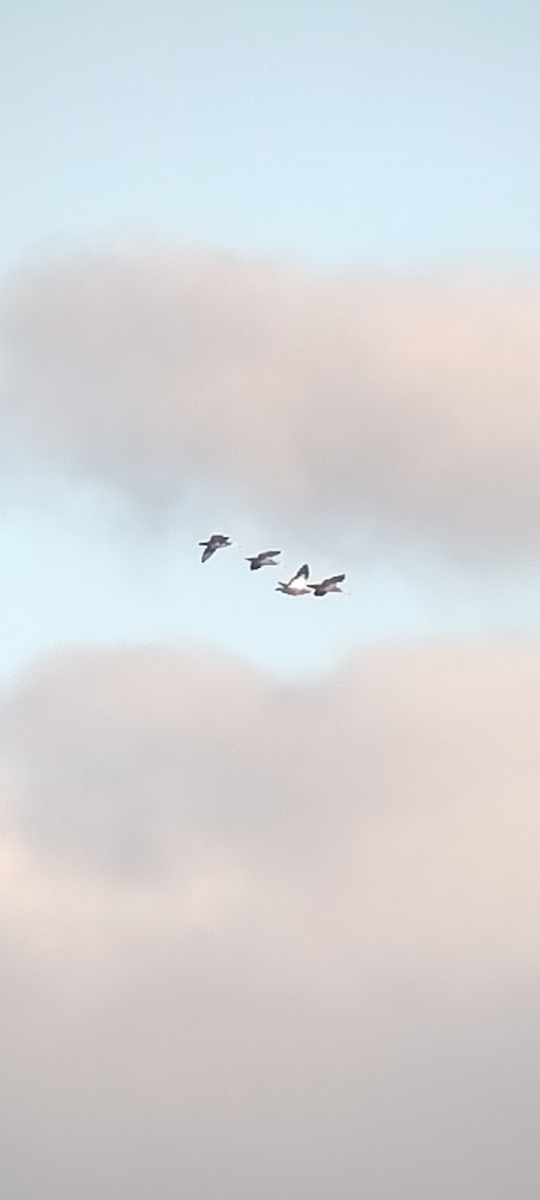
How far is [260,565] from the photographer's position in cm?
10050

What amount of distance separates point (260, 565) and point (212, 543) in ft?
19.2

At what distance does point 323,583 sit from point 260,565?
296 inches

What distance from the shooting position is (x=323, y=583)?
105 metres

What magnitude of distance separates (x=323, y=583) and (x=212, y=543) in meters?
11.2

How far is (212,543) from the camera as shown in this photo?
103500 millimetres
